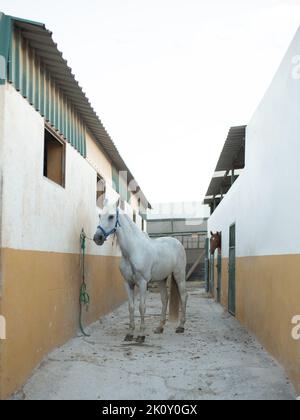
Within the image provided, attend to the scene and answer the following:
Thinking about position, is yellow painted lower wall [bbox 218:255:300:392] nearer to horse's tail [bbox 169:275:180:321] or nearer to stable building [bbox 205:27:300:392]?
stable building [bbox 205:27:300:392]

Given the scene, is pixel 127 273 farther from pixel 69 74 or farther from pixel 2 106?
pixel 2 106

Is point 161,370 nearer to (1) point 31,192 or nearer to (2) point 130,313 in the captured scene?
(2) point 130,313

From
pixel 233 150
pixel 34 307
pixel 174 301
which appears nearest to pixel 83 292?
pixel 174 301

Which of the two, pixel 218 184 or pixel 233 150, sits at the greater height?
Result: pixel 233 150

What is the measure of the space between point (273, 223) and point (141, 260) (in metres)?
2.31

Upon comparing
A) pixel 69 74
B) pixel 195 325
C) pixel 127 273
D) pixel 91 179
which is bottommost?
pixel 195 325

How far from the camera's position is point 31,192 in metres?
4.64

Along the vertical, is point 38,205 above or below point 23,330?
above

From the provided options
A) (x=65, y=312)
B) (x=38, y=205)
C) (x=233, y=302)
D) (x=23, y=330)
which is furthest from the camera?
(x=233, y=302)

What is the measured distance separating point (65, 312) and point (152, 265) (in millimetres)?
1770

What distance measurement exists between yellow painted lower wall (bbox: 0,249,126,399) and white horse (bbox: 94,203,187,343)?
29.1 inches

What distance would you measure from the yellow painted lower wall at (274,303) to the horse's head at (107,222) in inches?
84.2

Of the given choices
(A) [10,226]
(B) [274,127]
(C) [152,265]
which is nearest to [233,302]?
(C) [152,265]
